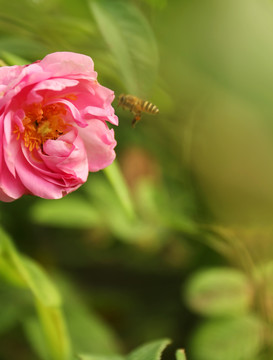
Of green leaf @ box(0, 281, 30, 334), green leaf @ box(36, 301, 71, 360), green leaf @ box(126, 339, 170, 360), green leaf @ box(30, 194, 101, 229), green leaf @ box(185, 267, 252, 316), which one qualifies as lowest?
green leaf @ box(0, 281, 30, 334)

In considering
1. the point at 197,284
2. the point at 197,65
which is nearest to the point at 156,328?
the point at 197,284

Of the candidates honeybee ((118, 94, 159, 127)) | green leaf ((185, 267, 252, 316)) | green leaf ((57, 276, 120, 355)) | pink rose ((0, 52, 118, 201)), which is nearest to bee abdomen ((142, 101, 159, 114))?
honeybee ((118, 94, 159, 127))

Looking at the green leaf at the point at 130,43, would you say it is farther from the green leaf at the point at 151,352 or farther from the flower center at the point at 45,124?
the green leaf at the point at 151,352

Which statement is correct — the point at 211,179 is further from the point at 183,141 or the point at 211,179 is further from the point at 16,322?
the point at 16,322

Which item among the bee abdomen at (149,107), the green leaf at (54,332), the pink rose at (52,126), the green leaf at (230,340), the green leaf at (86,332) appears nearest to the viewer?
the pink rose at (52,126)

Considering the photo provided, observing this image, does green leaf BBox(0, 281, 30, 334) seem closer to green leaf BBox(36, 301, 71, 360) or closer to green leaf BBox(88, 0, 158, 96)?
green leaf BBox(36, 301, 71, 360)

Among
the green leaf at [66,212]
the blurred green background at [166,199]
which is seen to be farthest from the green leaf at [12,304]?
the green leaf at [66,212]
